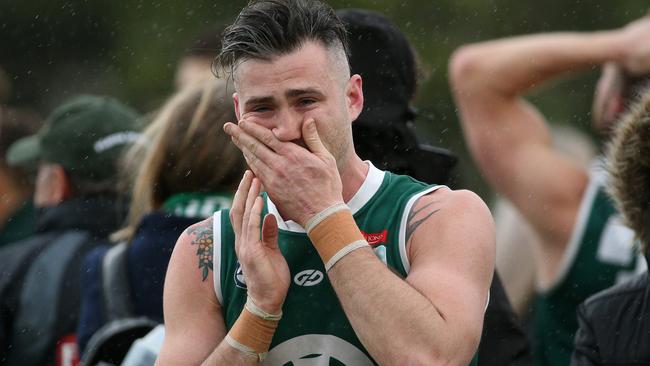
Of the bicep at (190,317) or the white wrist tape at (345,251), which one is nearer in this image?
the white wrist tape at (345,251)

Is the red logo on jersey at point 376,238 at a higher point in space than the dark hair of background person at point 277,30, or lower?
lower

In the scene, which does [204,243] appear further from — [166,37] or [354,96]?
[166,37]

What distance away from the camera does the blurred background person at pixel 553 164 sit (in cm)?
567

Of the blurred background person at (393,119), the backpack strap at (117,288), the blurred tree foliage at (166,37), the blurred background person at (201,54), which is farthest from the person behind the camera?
the blurred tree foliage at (166,37)

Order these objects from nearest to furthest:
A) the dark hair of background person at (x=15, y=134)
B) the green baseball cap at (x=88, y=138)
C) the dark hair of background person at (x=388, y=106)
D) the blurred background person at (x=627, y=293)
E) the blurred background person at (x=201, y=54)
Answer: the blurred background person at (x=627, y=293) < the dark hair of background person at (x=388, y=106) < the green baseball cap at (x=88, y=138) < the blurred background person at (x=201, y=54) < the dark hair of background person at (x=15, y=134)

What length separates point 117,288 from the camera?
5352 mm

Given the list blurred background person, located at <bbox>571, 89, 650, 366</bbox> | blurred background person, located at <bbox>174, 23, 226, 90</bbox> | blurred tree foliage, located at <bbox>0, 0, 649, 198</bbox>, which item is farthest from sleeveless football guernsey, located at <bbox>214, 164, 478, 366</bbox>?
blurred tree foliage, located at <bbox>0, 0, 649, 198</bbox>

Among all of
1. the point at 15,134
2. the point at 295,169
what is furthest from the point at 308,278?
the point at 15,134

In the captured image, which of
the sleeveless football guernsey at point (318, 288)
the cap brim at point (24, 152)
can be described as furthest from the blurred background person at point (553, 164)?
the cap brim at point (24, 152)

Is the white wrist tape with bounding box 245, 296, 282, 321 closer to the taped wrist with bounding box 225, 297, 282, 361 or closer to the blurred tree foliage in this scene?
the taped wrist with bounding box 225, 297, 282, 361

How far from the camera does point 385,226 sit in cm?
367

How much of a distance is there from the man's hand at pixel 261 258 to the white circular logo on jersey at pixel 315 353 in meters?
0.15

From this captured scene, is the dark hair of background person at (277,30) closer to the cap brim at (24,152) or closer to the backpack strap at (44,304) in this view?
the backpack strap at (44,304)

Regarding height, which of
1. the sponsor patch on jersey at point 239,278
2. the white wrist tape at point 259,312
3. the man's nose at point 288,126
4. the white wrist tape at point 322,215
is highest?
the man's nose at point 288,126
